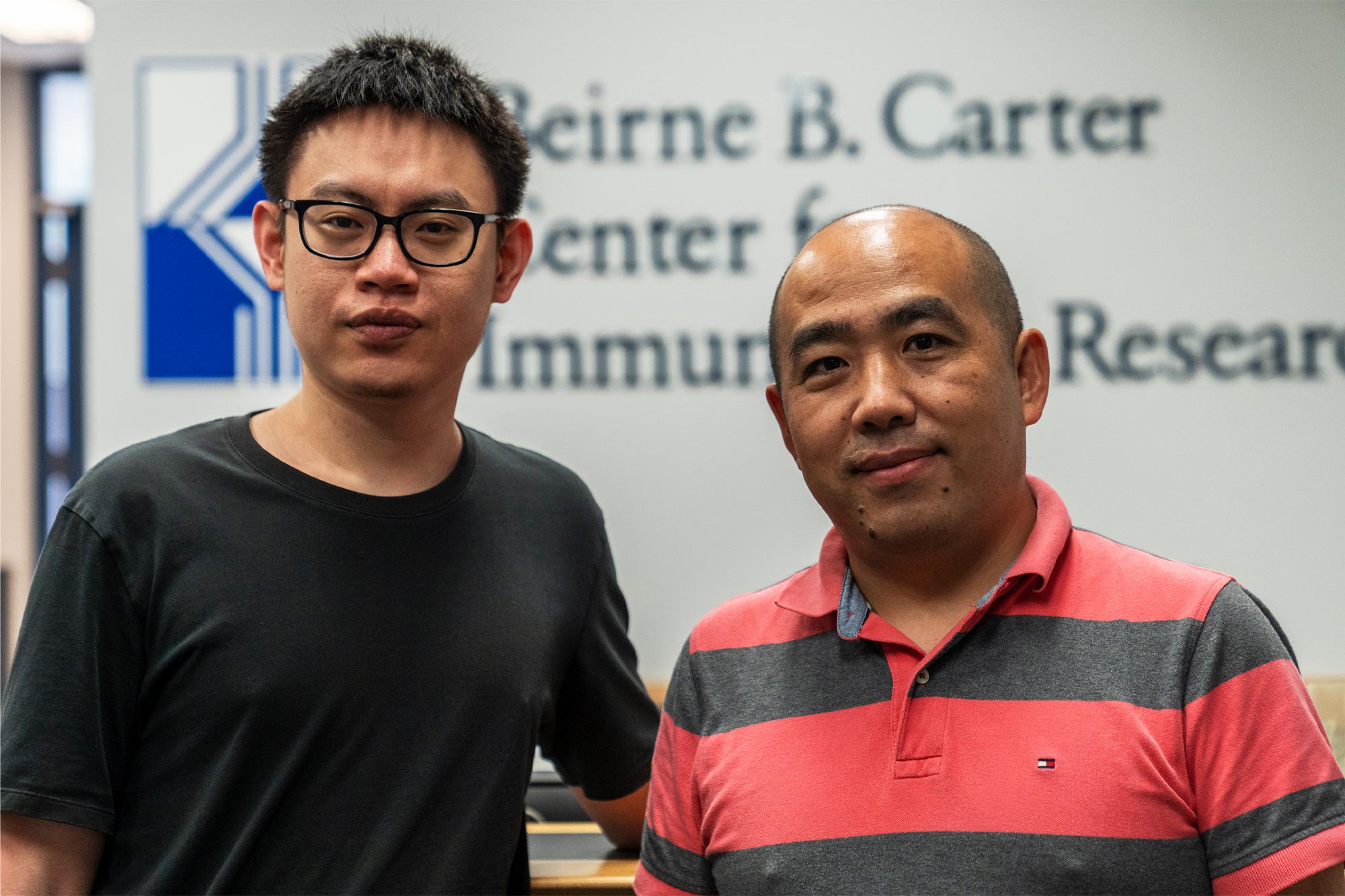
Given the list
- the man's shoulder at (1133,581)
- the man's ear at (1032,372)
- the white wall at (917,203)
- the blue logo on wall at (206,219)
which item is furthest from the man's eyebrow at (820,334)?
the blue logo on wall at (206,219)

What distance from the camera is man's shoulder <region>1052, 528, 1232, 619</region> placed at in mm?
1156

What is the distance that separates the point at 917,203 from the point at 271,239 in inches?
67.7

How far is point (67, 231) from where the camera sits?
15.7 feet

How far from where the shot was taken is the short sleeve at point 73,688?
132cm

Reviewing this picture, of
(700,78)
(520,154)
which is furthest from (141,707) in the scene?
(700,78)

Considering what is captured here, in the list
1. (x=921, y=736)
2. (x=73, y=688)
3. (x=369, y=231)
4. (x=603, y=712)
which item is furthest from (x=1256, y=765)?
(x=73, y=688)

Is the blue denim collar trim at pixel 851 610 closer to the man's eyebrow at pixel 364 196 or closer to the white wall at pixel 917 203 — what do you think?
the man's eyebrow at pixel 364 196

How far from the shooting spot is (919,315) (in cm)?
124

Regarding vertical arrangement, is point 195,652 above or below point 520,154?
below

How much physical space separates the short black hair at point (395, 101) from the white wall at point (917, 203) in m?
1.22

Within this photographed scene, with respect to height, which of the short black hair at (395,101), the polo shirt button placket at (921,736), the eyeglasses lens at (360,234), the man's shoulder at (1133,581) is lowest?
the polo shirt button placket at (921,736)

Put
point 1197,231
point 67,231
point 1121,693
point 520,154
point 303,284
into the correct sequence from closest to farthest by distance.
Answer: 1. point 1121,693
2. point 303,284
3. point 520,154
4. point 1197,231
5. point 67,231

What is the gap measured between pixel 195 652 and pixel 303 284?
1.61 feet

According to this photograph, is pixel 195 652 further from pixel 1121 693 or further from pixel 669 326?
pixel 669 326
